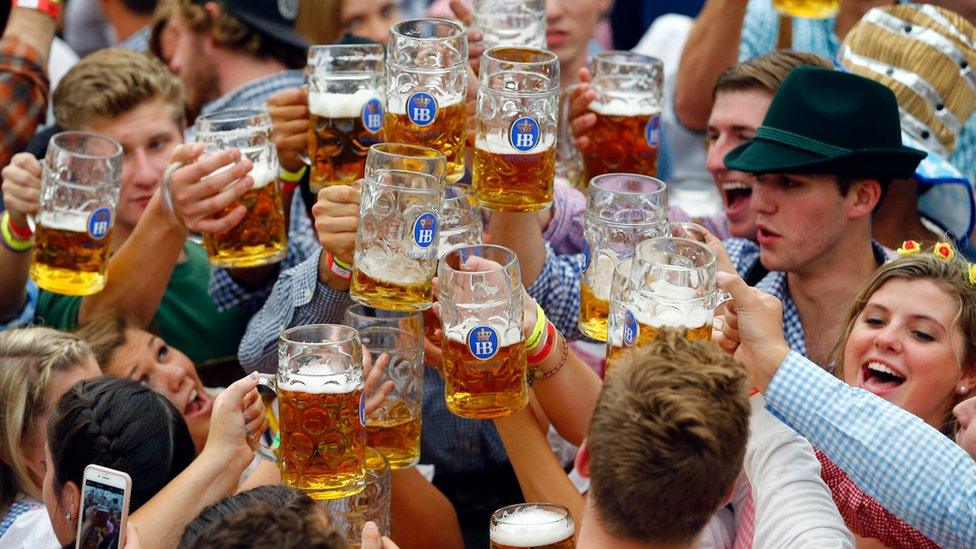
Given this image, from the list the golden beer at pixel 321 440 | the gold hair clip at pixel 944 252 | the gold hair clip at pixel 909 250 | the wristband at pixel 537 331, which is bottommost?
the golden beer at pixel 321 440

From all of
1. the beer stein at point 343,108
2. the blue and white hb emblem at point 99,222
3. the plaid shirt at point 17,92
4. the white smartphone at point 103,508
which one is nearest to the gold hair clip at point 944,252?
the beer stein at point 343,108

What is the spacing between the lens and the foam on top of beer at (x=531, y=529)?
2.33 meters

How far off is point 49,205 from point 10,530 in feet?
2.52

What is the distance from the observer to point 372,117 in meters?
2.90

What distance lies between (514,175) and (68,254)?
1.15 m

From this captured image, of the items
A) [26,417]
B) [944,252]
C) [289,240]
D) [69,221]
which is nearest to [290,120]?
[289,240]

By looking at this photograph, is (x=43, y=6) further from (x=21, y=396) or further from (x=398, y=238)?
(x=398, y=238)

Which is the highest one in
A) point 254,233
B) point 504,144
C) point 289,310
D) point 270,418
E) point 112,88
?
point 504,144

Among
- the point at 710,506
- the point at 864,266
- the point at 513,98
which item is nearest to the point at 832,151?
the point at 864,266

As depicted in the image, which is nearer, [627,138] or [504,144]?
[504,144]

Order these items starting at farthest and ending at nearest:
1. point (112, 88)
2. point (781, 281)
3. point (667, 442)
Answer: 1. point (112, 88)
2. point (781, 281)
3. point (667, 442)

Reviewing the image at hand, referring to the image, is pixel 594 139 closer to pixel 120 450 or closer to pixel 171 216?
pixel 171 216

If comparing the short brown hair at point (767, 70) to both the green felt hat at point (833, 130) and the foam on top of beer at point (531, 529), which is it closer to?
the green felt hat at point (833, 130)

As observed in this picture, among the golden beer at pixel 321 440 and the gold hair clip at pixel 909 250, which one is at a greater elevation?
the gold hair clip at pixel 909 250
